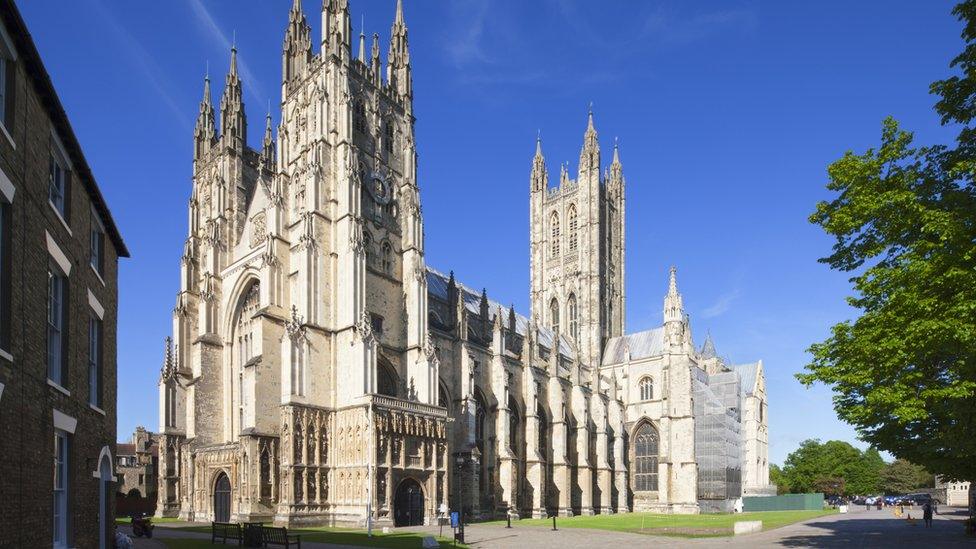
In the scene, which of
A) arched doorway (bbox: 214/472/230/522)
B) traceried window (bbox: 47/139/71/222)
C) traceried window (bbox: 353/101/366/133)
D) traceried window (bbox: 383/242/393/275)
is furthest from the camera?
traceried window (bbox: 353/101/366/133)

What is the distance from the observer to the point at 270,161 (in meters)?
55.9

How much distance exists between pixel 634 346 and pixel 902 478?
62.3 meters

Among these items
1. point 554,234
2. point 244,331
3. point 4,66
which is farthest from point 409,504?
point 554,234

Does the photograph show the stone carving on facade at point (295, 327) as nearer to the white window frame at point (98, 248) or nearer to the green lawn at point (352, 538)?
the green lawn at point (352, 538)

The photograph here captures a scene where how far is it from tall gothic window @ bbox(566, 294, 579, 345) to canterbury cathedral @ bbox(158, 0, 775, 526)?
9438 mm

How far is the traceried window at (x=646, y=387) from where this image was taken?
6981 cm

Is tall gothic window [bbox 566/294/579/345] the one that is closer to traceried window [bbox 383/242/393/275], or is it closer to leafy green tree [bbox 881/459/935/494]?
traceried window [bbox 383/242/393/275]

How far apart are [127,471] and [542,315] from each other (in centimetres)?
4619

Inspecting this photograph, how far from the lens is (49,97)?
12.4 meters

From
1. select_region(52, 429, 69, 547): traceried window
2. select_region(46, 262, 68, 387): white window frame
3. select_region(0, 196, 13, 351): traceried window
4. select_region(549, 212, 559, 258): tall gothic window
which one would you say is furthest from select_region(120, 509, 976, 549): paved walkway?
select_region(549, 212, 559, 258): tall gothic window

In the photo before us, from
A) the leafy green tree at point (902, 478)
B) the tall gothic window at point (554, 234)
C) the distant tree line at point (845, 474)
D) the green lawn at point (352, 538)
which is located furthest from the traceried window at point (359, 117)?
the leafy green tree at point (902, 478)

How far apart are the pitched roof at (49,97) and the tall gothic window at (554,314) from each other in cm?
6304

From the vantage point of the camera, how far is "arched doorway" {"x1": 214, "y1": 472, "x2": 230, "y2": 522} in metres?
40.6

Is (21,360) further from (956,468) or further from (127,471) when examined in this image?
(127,471)
